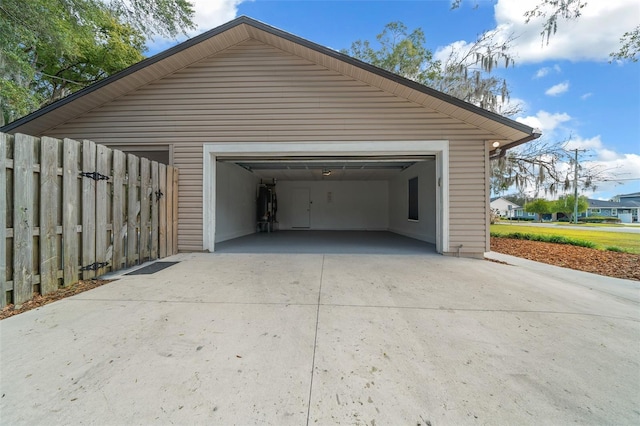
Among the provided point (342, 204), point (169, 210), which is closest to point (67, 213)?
point (169, 210)

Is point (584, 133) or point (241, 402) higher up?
point (584, 133)

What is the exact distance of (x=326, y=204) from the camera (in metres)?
11.8

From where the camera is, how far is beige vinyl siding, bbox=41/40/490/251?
513 cm

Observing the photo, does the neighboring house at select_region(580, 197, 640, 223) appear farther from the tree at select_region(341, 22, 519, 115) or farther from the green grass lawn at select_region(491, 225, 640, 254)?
the tree at select_region(341, 22, 519, 115)

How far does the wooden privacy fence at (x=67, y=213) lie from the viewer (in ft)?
7.84

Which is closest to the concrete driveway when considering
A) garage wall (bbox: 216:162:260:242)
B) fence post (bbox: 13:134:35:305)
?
fence post (bbox: 13:134:35:305)

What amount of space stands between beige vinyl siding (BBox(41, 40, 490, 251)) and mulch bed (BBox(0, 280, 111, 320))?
2.13 metres

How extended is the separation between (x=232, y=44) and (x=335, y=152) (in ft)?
10.3

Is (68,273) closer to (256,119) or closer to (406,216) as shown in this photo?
(256,119)

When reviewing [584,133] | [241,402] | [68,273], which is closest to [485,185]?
[241,402]

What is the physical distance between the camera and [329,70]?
5.17 m

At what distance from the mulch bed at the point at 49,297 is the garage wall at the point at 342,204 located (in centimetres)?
885

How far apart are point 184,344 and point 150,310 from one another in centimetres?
84

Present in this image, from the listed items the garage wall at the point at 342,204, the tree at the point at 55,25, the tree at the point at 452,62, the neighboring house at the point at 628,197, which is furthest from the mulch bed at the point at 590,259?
the neighboring house at the point at 628,197
